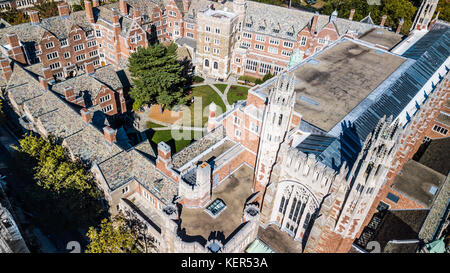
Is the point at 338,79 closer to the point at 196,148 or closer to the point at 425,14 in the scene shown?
the point at 196,148

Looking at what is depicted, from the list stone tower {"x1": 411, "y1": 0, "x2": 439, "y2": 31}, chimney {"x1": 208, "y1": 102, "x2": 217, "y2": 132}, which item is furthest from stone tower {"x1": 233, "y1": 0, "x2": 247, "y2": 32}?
stone tower {"x1": 411, "y1": 0, "x2": 439, "y2": 31}

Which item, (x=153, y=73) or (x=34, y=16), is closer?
(x=153, y=73)

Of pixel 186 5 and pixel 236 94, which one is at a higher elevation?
pixel 186 5

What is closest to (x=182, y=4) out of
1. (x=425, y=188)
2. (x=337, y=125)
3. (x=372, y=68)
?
(x=372, y=68)

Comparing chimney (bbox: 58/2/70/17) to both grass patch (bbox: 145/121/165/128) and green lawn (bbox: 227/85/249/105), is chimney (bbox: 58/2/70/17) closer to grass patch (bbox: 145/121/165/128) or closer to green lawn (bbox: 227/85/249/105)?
grass patch (bbox: 145/121/165/128)

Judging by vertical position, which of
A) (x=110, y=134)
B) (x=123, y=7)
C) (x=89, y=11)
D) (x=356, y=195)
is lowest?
(x=110, y=134)

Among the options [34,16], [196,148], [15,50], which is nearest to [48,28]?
[34,16]
